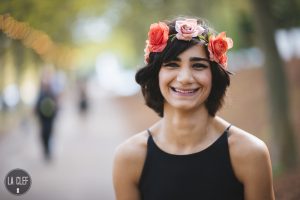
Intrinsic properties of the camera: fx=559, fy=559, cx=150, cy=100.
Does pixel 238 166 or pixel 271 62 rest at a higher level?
pixel 271 62

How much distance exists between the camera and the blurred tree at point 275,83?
16.2 ft

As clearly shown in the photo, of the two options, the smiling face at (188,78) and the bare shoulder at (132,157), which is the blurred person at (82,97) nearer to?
the bare shoulder at (132,157)

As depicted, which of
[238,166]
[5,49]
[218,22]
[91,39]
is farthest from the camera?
[218,22]

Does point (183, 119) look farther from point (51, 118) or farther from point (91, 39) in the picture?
point (91, 39)

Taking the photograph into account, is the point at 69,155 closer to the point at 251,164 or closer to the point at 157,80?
the point at 157,80

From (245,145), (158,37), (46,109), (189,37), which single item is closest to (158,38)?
(158,37)

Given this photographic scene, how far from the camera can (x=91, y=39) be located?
5.53 metres

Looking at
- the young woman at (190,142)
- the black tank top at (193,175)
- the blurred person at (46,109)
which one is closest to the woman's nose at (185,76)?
the young woman at (190,142)

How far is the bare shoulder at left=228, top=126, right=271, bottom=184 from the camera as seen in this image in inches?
71.0

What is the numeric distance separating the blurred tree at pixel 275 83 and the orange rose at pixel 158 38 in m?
3.27

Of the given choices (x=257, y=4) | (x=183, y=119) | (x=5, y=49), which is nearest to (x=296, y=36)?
(x=257, y=4)

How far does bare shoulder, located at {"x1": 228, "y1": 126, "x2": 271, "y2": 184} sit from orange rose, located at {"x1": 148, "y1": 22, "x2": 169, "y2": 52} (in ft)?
1.29

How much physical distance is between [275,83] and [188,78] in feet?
11.1

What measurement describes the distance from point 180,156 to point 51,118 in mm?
3375
